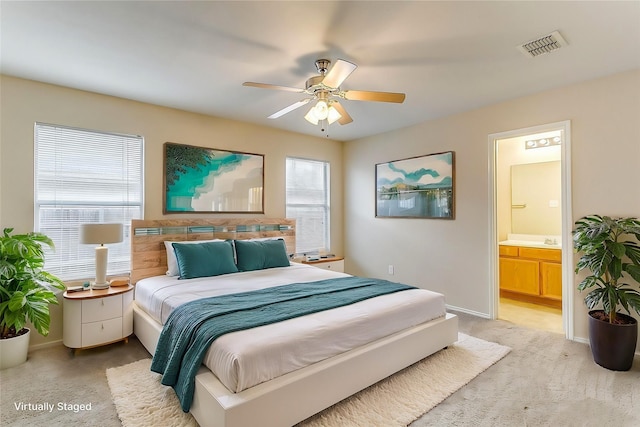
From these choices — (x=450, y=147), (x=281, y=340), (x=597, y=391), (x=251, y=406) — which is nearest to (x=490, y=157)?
(x=450, y=147)

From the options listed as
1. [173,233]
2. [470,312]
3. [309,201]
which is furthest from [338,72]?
[470,312]

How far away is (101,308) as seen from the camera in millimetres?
2830

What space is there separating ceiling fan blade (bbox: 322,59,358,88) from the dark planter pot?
9.48ft

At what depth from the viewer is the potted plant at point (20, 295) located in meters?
2.47

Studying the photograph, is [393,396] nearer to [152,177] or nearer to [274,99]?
[274,99]

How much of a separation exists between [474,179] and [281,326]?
10.1 ft

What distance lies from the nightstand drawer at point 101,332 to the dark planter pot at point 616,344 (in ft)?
13.9

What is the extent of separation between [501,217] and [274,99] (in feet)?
13.3

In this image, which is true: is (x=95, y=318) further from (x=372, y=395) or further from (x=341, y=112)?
(x=341, y=112)

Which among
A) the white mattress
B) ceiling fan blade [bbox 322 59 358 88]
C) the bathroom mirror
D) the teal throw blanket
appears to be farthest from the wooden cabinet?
ceiling fan blade [bbox 322 59 358 88]

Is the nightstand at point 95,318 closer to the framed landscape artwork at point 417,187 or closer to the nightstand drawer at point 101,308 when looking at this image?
the nightstand drawer at point 101,308

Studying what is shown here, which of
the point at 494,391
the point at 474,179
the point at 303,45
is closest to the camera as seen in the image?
the point at 494,391

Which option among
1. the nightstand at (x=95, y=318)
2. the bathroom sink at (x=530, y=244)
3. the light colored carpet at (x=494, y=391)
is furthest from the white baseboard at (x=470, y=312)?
the nightstand at (x=95, y=318)

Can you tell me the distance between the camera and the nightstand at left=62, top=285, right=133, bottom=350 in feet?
8.99
